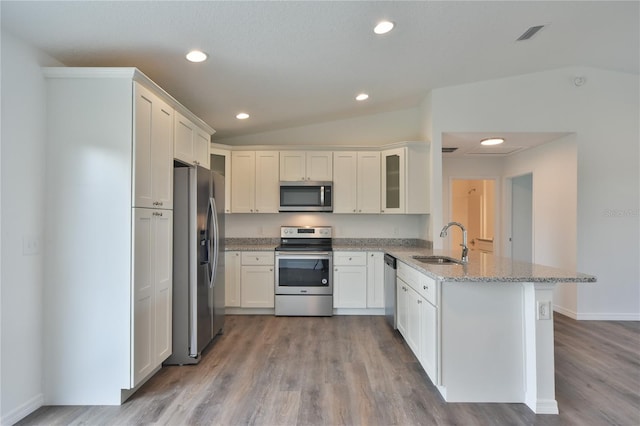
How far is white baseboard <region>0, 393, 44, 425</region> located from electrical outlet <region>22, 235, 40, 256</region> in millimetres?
971

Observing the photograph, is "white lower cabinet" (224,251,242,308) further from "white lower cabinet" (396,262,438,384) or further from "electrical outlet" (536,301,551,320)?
"electrical outlet" (536,301,551,320)

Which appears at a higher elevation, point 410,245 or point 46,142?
point 46,142

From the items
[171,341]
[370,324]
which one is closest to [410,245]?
[370,324]

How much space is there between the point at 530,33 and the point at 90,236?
3.97 metres

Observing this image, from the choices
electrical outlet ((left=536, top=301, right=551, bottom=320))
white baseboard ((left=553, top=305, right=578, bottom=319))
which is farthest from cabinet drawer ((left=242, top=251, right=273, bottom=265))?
white baseboard ((left=553, top=305, right=578, bottom=319))

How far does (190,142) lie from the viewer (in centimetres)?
288

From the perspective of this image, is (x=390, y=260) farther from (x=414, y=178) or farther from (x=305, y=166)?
(x=305, y=166)

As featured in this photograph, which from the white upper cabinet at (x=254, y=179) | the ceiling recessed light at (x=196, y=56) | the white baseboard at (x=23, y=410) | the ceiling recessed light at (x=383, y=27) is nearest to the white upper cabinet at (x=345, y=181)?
the white upper cabinet at (x=254, y=179)

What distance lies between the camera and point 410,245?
15.1ft

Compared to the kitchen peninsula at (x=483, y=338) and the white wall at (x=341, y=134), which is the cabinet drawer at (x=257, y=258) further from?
the kitchen peninsula at (x=483, y=338)

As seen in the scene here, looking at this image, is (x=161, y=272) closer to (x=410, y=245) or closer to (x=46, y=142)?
(x=46, y=142)

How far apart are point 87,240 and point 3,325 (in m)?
0.64

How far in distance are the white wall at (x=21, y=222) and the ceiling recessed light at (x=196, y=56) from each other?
949mm

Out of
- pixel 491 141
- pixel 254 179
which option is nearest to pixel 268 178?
pixel 254 179
